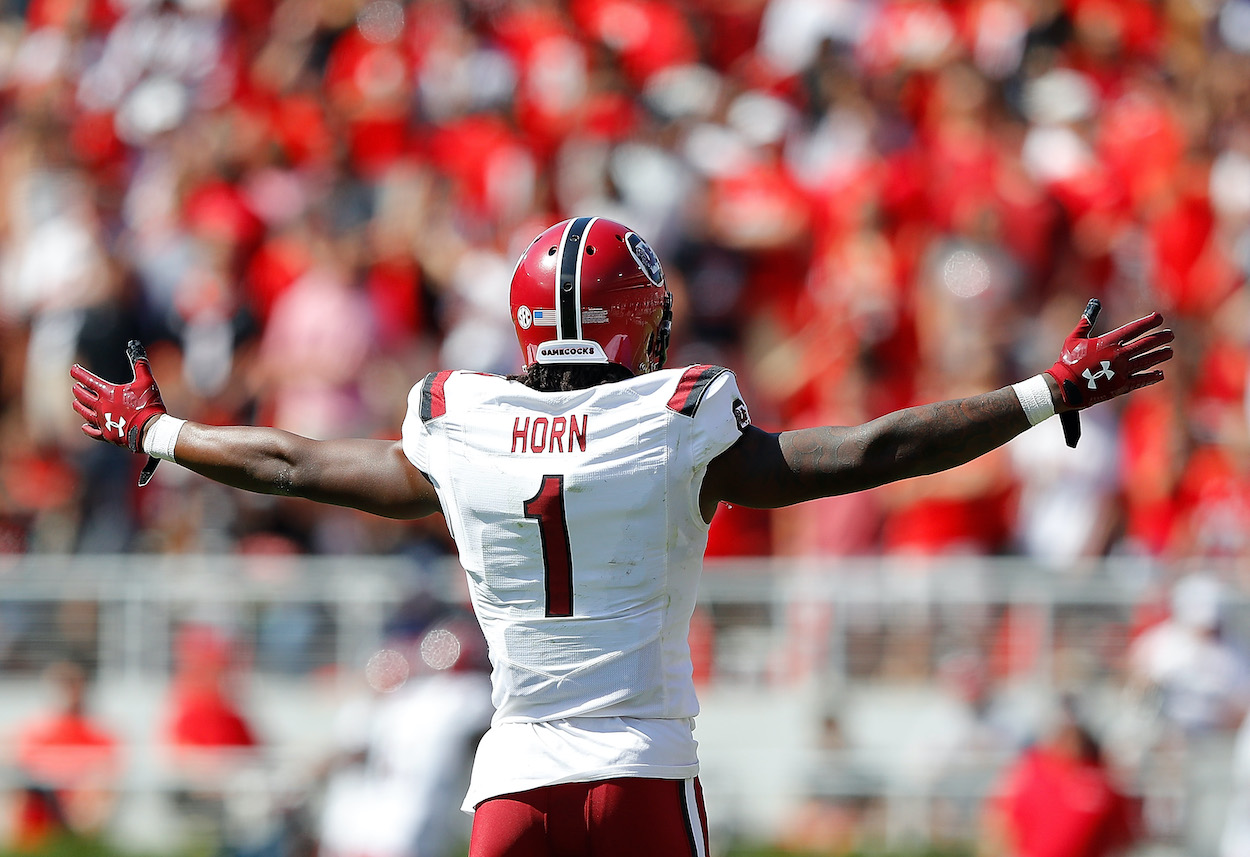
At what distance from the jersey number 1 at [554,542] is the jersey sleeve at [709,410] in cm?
29

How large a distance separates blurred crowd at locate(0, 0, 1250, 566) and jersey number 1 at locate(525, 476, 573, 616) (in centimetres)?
602

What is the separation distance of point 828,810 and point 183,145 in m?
6.35

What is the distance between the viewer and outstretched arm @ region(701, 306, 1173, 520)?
3.83m

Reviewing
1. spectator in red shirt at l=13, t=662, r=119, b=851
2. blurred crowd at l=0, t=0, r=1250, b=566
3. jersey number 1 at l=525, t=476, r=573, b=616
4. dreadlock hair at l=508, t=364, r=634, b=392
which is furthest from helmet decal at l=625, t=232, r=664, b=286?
spectator in red shirt at l=13, t=662, r=119, b=851

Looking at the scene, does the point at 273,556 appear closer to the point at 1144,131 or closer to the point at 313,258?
the point at 313,258

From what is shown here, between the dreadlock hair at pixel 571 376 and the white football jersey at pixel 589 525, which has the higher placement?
the dreadlock hair at pixel 571 376

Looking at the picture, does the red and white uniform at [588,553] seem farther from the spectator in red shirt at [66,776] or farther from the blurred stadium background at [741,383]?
the spectator in red shirt at [66,776]

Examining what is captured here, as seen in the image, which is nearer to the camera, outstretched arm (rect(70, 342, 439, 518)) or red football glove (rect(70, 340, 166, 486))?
outstretched arm (rect(70, 342, 439, 518))

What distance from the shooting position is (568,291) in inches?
155

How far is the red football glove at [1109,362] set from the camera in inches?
154

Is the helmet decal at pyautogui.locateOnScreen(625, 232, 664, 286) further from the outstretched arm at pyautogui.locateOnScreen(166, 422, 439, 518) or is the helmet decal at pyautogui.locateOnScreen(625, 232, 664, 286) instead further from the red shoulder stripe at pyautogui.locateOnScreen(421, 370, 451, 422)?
the outstretched arm at pyautogui.locateOnScreen(166, 422, 439, 518)

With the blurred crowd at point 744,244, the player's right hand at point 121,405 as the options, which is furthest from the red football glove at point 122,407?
the blurred crowd at point 744,244

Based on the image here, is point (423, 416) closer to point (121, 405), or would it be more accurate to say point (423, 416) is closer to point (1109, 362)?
point (121, 405)

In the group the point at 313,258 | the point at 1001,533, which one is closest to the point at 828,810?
the point at 1001,533
